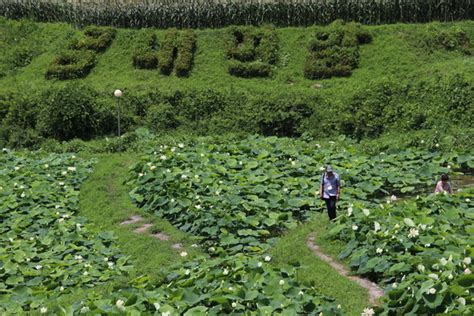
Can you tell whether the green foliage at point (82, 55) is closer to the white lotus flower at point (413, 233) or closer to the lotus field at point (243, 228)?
the lotus field at point (243, 228)

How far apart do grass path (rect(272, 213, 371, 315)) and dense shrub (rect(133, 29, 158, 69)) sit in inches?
579

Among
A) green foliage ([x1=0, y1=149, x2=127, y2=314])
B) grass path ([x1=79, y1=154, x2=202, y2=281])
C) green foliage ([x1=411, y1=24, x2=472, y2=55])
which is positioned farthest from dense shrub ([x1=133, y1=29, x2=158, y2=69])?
green foliage ([x1=0, y1=149, x2=127, y2=314])

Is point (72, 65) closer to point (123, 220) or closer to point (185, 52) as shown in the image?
point (185, 52)

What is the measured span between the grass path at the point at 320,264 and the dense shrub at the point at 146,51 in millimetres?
14701

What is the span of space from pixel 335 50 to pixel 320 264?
15.6 metres

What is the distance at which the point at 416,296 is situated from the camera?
770 cm

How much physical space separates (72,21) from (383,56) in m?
14.0

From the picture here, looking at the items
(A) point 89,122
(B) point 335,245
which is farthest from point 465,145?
(A) point 89,122

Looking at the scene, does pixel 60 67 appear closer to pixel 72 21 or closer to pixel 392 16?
pixel 72 21

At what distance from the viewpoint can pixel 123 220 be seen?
514 inches

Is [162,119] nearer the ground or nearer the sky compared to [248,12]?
nearer the ground

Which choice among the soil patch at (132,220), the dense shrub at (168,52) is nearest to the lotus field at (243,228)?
the soil patch at (132,220)

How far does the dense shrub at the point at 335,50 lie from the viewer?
23.7m

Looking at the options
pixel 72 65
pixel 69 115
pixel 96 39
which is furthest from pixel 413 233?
pixel 96 39
